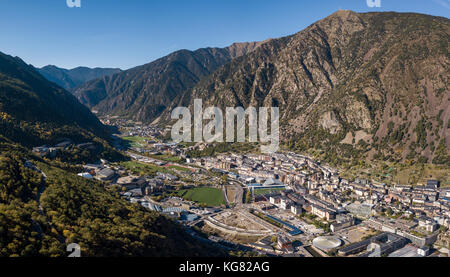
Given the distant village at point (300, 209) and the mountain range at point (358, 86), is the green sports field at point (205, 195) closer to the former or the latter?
the distant village at point (300, 209)

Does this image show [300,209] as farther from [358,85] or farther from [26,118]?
[26,118]

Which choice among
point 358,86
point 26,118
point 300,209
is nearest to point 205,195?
point 300,209

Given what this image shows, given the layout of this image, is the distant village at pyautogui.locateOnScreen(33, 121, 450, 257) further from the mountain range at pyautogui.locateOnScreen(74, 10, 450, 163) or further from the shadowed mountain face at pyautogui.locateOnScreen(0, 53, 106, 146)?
the mountain range at pyautogui.locateOnScreen(74, 10, 450, 163)

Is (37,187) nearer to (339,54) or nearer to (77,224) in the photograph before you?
(77,224)

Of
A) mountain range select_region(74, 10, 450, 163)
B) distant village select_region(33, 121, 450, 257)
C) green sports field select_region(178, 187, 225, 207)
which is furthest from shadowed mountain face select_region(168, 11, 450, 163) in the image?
green sports field select_region(178, 187, 225, 207)

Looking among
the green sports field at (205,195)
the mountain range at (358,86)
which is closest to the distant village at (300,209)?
the green sports field at (205,195)

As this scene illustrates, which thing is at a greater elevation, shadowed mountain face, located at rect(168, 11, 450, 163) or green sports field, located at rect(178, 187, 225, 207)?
shadowed mountain face, located at rect(168, 11, 450, 163)

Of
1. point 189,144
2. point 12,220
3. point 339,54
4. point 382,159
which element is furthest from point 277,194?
point 339,54
